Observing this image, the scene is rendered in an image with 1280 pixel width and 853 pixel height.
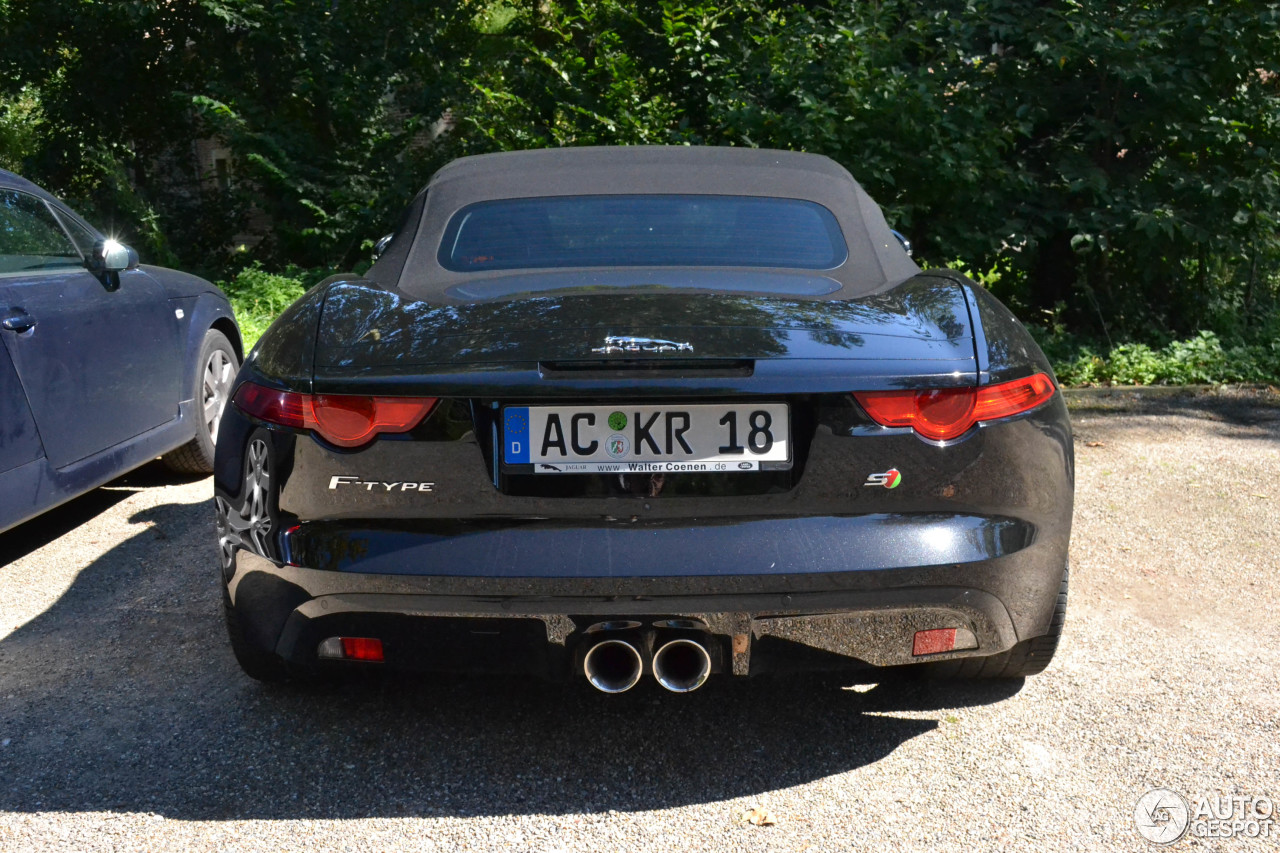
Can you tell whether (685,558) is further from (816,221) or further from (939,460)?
(816,221)

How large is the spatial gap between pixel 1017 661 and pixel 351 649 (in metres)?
1.61

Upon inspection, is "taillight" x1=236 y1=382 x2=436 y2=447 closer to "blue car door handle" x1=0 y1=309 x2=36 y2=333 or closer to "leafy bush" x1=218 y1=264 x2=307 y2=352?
"blue car door handle" x1=0 y1=309 x2=36 y2=333

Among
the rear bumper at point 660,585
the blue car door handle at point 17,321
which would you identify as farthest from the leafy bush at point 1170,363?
the blue car door handle at point 17,321

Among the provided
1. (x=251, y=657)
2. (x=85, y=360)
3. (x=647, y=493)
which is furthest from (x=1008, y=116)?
(x=251, y=657)

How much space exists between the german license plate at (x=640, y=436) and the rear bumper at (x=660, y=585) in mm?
135

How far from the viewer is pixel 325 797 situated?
9.07ft

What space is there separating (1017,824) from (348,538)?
5.09ft

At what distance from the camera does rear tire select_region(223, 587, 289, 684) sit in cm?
291

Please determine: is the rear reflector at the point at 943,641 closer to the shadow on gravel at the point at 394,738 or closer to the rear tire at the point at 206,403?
the shadow on gravel at the point at 394,738

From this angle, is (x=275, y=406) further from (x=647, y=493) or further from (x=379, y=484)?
(x=647, y=493)

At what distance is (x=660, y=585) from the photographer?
252 centimetres

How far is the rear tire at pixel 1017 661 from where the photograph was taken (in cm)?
295

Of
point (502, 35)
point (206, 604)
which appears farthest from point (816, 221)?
point (502, 35)

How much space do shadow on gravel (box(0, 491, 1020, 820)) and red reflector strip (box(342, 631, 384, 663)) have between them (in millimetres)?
325
